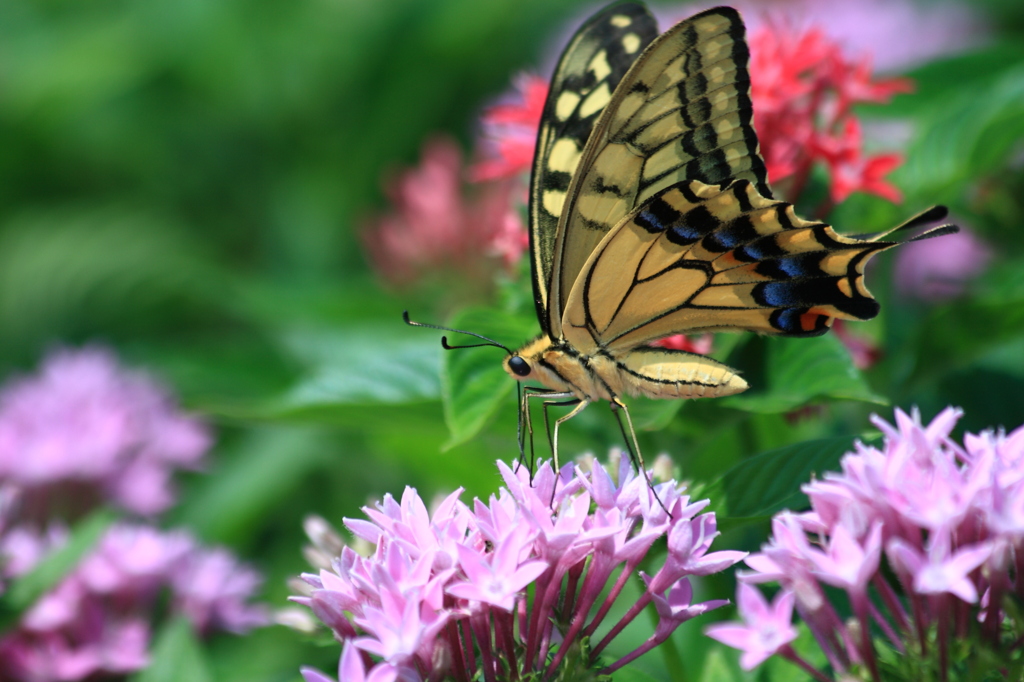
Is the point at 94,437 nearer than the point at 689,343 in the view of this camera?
No

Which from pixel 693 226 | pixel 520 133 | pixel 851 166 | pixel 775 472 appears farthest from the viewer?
pixel 520 133

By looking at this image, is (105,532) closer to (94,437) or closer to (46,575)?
(46,575)

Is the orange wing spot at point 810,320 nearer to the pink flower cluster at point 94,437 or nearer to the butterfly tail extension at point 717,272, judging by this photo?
the butterfly tail extension at point 717,272

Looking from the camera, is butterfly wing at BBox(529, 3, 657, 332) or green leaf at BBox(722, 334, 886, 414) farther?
butterfly wing at BBox(529, 3, 657, 332)

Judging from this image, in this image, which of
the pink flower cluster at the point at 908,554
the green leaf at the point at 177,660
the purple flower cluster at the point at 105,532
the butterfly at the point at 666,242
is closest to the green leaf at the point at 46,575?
the purple flower cluster at the point at 105,532

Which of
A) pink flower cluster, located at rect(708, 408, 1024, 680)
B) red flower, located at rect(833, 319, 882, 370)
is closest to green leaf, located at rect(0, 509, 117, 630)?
pink flower cluster, located at rect(708, 408, 1024, 680)

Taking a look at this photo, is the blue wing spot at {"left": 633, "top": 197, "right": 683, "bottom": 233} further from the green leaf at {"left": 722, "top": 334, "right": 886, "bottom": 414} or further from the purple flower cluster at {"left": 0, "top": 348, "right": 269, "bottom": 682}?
the purple flower cluster at {"left": 0, "top": 348, "right": 269, "bottom": 682}

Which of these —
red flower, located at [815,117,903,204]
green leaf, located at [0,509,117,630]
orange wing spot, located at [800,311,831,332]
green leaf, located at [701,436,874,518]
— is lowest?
green leaf, located at [701,436,874,518]

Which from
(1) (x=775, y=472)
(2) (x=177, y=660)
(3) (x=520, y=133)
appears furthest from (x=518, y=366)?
(2) (x=177, y=660)
